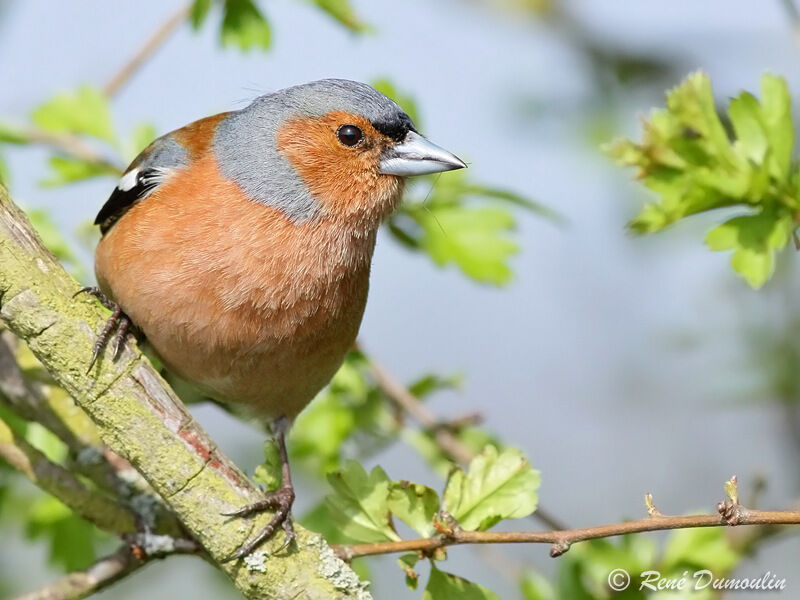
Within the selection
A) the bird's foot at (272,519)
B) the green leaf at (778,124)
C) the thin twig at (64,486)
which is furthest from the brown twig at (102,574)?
the green leaf at (778,124)

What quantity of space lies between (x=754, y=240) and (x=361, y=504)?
4.99 feet

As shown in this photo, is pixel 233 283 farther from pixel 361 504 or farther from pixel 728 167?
pixel 728 167

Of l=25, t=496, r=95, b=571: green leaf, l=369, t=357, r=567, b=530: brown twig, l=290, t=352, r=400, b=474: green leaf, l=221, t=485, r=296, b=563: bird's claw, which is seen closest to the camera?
l=221, t=485, r=296, b=563: bird's claw

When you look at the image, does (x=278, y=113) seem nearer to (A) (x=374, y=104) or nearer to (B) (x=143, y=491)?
(A) (x=374, y=104)

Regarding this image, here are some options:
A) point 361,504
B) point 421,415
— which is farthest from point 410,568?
point 421,415

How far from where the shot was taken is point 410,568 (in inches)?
120

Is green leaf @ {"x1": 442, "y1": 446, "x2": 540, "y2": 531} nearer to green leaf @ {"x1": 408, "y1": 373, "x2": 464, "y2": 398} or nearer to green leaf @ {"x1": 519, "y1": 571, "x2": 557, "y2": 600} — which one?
green leaf @ {"x1": 519, "y1": 571, "x2": 557, "y2": 600}

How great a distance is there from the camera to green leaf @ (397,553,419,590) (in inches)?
119

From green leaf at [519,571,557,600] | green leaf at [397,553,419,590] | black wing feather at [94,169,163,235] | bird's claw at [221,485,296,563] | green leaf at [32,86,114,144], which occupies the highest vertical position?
green leaf at [32,86,114,144]

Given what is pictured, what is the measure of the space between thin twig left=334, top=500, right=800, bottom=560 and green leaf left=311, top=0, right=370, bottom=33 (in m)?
2.13

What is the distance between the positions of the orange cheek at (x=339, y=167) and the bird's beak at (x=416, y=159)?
48 millimetres

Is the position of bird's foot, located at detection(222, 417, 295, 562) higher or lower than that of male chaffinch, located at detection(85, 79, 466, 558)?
lower

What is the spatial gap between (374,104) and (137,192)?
3.46ft

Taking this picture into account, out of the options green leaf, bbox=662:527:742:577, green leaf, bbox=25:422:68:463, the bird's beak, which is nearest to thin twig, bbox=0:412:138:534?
green leaf, bbox=25:422:68:463
